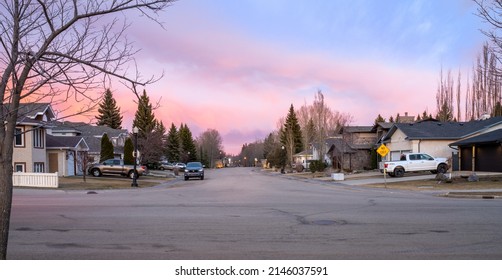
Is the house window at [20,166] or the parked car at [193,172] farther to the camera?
the parked car at [193,172]

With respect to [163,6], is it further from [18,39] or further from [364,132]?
[364,132]

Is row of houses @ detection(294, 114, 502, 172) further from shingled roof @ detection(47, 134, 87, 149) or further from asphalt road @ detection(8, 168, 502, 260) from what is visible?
shingled roof @ detection(47, 134, 87, 149)

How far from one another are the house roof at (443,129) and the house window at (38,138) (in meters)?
33.9

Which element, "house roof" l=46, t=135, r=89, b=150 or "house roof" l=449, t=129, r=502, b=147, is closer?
"house roof" l=449, t=129, r=502, b=147

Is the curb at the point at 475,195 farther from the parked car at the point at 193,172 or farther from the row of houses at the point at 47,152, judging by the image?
the parked car at the point at 193,172

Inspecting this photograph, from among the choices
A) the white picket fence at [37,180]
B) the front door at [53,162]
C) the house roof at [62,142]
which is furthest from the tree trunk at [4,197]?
the front door at [53,162]

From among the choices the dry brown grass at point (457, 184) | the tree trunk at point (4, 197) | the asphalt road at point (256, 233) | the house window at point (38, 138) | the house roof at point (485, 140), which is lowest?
the dry brown grass at point (457, 184)

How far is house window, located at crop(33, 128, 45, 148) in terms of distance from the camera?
38.8 meters

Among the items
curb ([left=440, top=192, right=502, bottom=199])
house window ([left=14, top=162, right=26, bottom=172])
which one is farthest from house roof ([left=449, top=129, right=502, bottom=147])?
house window ([left=14, top=162, right=26, bottom=172])

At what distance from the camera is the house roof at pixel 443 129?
44.0 m

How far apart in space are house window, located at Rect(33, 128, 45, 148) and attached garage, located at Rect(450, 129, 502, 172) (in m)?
36.5

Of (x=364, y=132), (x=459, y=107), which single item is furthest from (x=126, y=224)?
(x=459, y=107)

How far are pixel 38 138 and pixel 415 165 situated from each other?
107 ft

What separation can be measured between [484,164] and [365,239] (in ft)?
108
